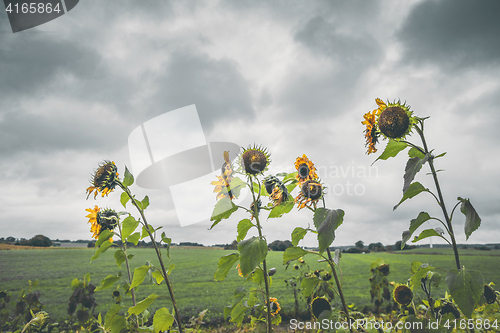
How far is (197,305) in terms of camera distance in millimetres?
6340

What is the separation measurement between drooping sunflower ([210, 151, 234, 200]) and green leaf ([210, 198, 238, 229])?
90 millimetres

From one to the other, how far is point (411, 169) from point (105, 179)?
7.09 feet

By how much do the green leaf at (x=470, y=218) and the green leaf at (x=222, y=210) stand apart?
1232mm

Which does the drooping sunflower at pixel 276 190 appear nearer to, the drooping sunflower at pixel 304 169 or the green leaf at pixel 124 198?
the drooping sunflower at pixel 304 169

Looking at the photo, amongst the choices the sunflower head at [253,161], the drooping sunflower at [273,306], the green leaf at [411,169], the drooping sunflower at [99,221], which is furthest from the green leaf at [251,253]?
the drooping sunflower at [99,221]

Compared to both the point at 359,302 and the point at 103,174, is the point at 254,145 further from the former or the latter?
the point at 359,302

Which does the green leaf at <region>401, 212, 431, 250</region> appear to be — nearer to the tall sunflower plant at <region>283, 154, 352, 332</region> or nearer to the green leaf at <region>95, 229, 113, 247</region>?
the tall sunflower plant at <region>283, 154, 352, 332</region>

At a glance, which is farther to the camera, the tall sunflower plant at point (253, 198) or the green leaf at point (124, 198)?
the green leaf at point (124, 198)

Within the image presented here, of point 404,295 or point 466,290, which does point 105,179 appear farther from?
point 404,295

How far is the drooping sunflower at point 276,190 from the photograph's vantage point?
5.25 ft

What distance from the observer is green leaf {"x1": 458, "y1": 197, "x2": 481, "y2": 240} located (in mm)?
1354

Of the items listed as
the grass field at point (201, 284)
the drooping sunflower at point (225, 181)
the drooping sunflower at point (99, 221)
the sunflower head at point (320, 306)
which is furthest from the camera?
the grass field at point (201, 284)

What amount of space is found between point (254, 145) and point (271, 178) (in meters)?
0.27

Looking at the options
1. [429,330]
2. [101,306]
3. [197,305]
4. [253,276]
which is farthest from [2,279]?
[429,330]
